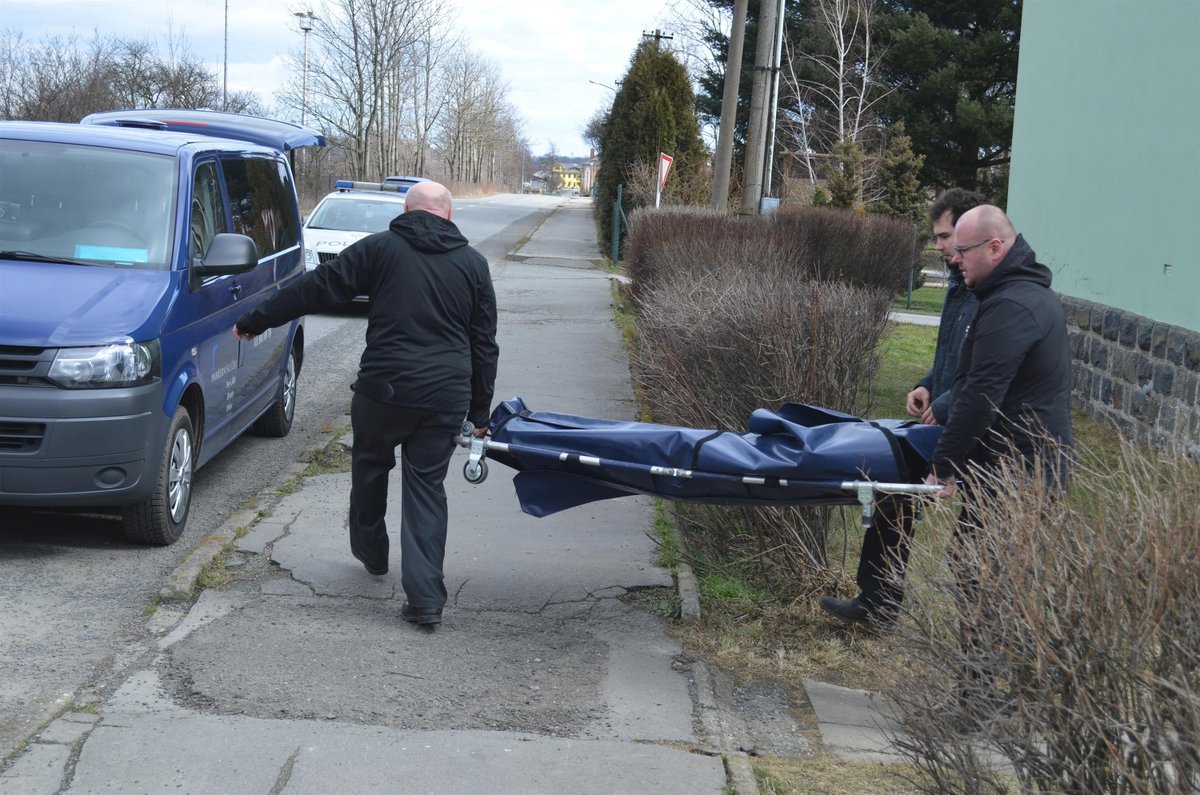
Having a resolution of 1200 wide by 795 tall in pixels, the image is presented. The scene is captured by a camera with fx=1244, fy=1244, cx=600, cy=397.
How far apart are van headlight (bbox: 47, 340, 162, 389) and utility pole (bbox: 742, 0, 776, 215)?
560 inches

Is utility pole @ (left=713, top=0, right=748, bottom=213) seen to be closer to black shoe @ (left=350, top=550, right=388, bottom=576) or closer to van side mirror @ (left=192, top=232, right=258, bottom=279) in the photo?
van side mirror @ (left=192, top=232, right=258, bottom=279)

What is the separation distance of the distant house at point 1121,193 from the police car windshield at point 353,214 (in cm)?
1028

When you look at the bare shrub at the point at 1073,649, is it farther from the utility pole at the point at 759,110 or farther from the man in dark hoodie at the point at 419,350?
the utility pole at the point at 759,110

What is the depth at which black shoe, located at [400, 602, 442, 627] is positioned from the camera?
17.2ft

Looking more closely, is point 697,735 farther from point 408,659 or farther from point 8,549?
point 8,549

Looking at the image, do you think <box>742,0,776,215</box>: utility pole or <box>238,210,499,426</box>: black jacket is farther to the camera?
<box>742,0,776,215</box>: utility pole

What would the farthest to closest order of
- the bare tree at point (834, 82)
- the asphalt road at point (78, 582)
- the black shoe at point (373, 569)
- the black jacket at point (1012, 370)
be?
the bare tree at point (834, 82), the black shoe at point (373, 569), the asphalt road at point (78, 582), the black jacket at point (1012, 370)

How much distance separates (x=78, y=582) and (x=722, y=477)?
10.1 feet

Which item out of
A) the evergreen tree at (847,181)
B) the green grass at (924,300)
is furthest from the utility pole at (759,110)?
the evergreen tree at (847,181)

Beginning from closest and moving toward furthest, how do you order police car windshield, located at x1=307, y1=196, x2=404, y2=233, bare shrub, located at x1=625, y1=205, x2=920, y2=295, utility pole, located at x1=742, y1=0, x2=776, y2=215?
bare shrub, located at x1=625, y1=205, x2=920, y2=295, utility pole, located at x1=742, y1=0, x2=776, y2=215, police car windshield, located at x1=307, y1=196, x2=404, y2=233

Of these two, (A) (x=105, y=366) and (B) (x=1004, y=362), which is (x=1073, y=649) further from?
(A) (x=105, y=366)

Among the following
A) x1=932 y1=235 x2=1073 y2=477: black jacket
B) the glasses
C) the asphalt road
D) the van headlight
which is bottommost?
the asphalt road

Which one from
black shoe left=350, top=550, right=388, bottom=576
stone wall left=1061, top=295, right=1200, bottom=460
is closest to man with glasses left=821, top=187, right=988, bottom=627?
black shoe left=350, top=550, right=388, bottom=576

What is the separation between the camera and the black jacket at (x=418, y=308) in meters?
5.18
